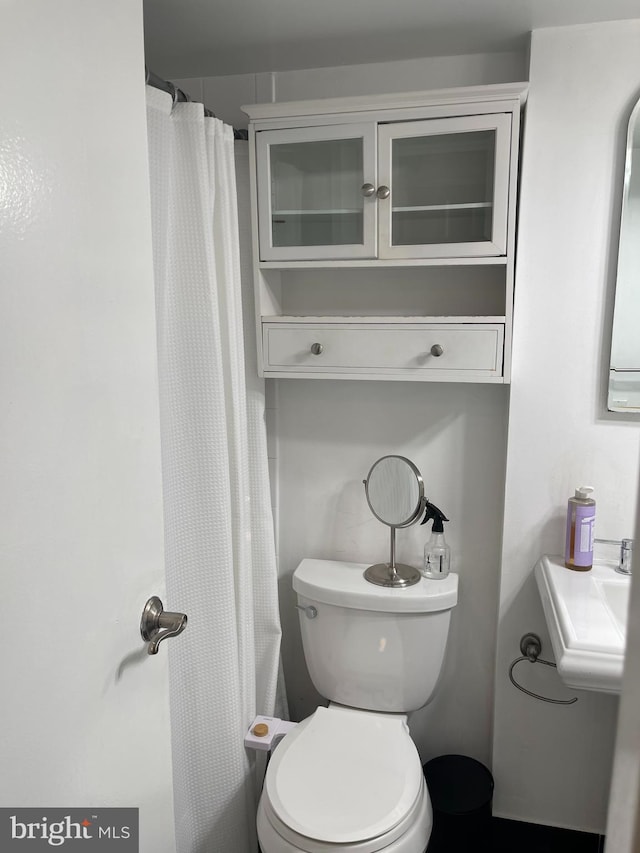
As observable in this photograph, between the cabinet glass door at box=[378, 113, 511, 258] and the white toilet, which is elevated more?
the cabinet glass door at box=[378, 113, 511, 258]

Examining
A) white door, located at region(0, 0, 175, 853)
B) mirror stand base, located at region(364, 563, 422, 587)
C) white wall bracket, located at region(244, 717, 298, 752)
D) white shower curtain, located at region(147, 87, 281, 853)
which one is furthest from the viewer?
mirror stand base, located at region(364, 563, 422, 587)

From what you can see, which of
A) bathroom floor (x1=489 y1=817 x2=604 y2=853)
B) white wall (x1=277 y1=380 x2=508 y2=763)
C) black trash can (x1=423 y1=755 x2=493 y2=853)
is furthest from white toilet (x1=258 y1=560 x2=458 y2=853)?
bathroom floor (x1=489 y1=817 x2=604 y2=853)

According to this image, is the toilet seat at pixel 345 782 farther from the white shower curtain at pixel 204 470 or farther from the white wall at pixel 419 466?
the white wall at pixel 419 466

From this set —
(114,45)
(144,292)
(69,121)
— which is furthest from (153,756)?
(114,45)

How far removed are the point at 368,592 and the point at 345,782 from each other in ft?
1.51

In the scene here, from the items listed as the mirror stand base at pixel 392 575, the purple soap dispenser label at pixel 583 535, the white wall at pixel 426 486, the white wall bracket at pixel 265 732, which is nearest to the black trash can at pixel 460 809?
the white wall at pixel 426 486

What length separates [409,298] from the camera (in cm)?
179

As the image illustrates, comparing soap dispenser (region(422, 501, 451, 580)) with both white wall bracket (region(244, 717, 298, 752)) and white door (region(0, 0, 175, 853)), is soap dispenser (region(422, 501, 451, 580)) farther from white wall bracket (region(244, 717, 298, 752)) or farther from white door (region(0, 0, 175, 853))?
white door (region(0, 0, 175, 853))

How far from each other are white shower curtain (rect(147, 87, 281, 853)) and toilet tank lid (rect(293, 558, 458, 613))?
18cm

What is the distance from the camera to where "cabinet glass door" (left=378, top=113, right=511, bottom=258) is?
1508 millimetres

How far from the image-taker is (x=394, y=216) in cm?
160

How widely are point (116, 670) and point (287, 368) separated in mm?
963

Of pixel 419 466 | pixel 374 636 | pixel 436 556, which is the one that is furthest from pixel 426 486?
pixel 374 636

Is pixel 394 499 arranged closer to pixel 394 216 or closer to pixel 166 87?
pixel 394 216
